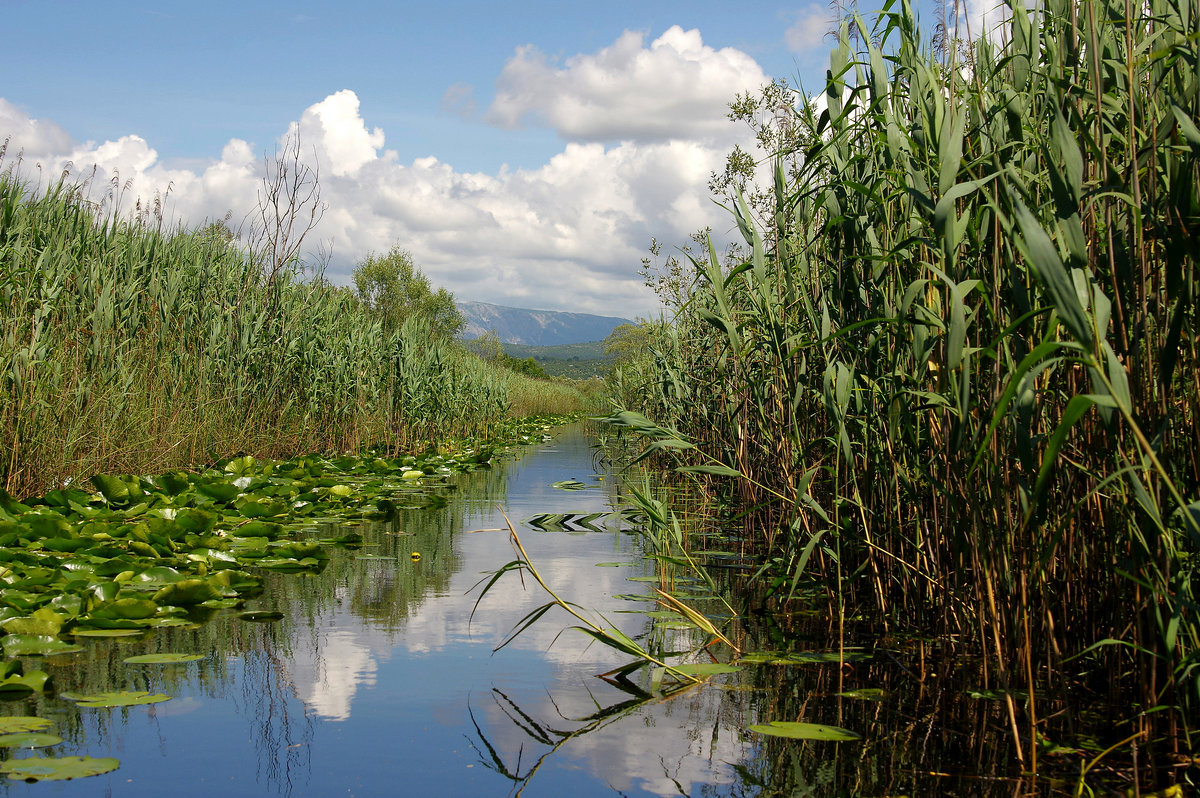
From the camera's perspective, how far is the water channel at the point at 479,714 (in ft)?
7.22

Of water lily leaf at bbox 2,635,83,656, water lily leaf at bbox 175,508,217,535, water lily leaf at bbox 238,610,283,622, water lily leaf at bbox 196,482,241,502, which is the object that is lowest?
water lily leaf at bbox 238,610,283,622

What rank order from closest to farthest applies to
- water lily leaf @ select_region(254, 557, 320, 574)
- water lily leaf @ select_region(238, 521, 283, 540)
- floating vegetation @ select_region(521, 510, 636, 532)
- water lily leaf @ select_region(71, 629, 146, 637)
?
water lily leaf @ select_region(71, 629, 146, 637) → water lily leaf @ select_region(254, 557, 320, 574) → water lily leaf @ select_region(238, 521, 283, 540) → floating vegetation @ select_region(521, 510, 636, 532)

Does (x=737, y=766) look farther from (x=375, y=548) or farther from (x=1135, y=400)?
(x=375, y=548)

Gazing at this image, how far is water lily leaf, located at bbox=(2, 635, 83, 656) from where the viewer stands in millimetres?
3035

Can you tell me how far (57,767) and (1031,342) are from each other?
2.72 meters

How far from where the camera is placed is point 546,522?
647cm

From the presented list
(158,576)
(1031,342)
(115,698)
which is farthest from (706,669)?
(158,576)

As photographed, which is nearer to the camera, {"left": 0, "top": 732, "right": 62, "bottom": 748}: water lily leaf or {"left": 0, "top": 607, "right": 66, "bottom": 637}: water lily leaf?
{"left": 0, "top": 732, "right": 62, "bottom": 748}: water lily leaf

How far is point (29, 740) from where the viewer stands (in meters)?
2.26

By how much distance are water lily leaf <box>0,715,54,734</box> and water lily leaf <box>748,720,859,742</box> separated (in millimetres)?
1932

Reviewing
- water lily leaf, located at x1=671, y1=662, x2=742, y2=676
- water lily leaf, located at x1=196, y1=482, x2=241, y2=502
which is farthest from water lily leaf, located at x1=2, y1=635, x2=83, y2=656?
water lily leaf, located at x1=196, y1=482, x2=241, y2=502

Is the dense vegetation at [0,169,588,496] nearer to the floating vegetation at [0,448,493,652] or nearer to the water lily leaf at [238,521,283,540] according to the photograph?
the floating vegetation at [0,448,493,652]

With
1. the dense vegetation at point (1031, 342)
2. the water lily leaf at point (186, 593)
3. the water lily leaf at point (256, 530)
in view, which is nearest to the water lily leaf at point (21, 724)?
the water lily leaf at point (186, 593)

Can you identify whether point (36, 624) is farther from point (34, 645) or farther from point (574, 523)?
point (574, 523)
